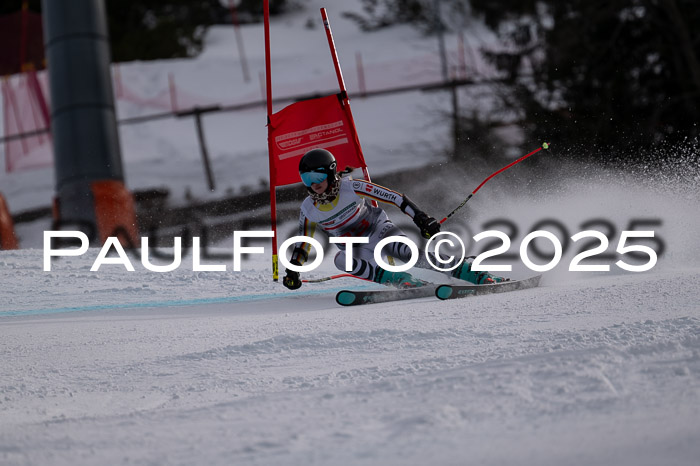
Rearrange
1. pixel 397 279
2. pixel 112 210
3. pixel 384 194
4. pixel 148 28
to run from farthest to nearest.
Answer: pixel 148 28, pixel 112 210, pixel 397 279, pixel 384 194

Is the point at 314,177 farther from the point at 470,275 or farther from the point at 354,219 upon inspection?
the point at 470,275

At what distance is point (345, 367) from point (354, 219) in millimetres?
2657

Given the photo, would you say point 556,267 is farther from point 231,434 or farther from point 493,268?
point 231,434

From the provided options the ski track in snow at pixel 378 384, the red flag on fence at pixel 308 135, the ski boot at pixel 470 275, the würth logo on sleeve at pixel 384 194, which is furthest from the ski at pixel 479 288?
the red flag on fence at pixel 308 135

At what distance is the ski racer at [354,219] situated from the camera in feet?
18.6

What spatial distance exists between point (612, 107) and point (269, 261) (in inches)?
297

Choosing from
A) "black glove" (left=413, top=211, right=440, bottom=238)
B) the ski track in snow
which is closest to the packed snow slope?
the ski track in snow

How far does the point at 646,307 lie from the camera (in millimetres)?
4191

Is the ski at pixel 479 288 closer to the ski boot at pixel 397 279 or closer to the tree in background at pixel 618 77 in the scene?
the ski boot at pixel 397 279

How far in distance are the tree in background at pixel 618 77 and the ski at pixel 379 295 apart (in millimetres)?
7843

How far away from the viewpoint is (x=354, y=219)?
6008mm

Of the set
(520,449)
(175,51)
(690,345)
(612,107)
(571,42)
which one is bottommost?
(520,449)

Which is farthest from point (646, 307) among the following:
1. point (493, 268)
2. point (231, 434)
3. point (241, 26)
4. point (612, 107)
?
point (241, 26)

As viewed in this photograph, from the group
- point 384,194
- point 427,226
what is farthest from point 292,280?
point 427,226
